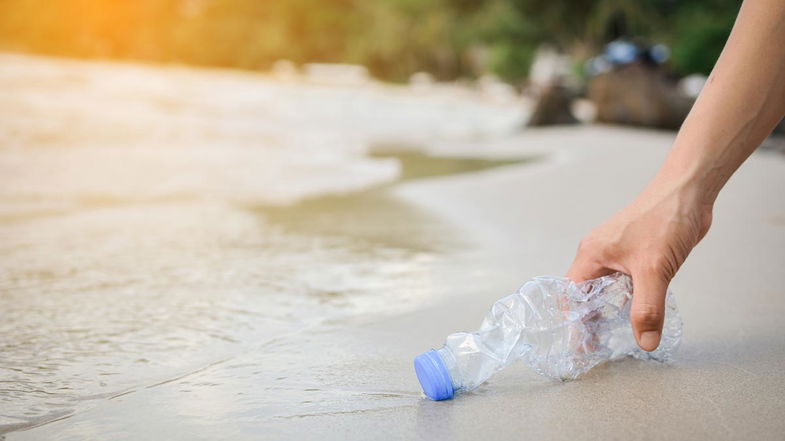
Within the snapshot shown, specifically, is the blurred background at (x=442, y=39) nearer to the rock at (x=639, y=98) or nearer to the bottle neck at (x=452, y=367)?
the rock at (x=639, y=98)

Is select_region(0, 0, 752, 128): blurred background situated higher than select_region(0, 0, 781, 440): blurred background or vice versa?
select_region(0, 0, 752, 128): blurred background

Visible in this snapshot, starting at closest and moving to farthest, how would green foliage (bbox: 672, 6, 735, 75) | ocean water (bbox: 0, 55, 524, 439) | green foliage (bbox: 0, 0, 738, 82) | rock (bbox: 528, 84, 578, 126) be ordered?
1. ocean water (bbox: 0, 55, 524, 439)
2. rock (bbox: 528, 84, 578, 126)
3. green foliage (bbox: 672, 6, 735, 75)
4. green foliage (bbox: 0, 0, 738, 82)

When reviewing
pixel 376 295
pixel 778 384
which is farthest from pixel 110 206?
pixel 778 384

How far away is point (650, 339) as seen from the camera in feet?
5.73

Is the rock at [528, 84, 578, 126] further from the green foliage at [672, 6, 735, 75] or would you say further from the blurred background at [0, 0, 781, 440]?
the green foliage at [672, 6, 735, 75]

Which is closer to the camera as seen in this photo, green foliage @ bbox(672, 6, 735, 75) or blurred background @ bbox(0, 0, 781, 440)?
blurred background @ bbox(0, 0, 781, 440)

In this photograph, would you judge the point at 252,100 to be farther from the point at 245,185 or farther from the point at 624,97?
the point at 245,185

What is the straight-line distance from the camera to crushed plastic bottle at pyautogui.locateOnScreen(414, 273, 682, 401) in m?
1.89

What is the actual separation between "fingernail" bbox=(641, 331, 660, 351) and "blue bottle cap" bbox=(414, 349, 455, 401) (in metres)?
0.40

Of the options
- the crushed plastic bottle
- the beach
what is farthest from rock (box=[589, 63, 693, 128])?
the crushed plastic bottle

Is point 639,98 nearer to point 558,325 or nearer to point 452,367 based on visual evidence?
point 558,325

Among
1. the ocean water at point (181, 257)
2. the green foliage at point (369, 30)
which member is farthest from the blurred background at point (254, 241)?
the green foliage at point (369, 30)

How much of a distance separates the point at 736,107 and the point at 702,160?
0.40 ft

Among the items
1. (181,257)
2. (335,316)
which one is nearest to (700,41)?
(181,257)
